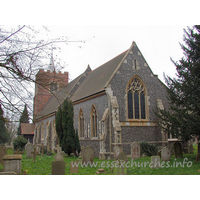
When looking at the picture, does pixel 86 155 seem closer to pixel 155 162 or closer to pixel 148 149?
pixel 155 162

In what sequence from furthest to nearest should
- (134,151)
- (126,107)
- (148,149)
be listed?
(126,107), (148,149), (134,151)

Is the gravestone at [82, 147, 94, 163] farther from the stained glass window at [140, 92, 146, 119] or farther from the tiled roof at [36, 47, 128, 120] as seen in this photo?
the stained glass window at [140, 92, 146, 119]

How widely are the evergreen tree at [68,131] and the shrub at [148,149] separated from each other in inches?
206

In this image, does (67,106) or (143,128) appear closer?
(143,128)

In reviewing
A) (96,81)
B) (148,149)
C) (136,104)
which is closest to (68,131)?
(96,81)

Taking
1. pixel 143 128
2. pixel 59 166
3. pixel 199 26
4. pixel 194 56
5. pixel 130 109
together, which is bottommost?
pixel 59 166

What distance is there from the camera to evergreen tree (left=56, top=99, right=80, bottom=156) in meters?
16.5

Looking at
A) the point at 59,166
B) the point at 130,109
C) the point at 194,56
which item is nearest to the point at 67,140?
the point at 130,109

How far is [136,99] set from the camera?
51.4 ft

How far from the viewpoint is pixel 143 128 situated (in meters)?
15.1

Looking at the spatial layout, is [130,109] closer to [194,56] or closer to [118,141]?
[118,141]

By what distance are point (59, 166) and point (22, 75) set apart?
3319 mm

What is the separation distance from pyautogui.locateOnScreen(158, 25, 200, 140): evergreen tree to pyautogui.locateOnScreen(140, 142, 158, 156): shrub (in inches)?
111

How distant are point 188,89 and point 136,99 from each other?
5691 millimetres
